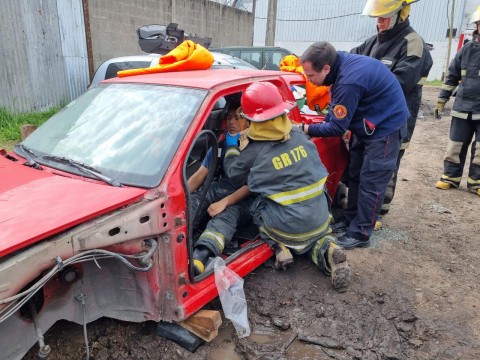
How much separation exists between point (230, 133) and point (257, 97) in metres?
0.55

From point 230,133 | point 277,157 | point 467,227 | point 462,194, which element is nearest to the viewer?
point 277,157

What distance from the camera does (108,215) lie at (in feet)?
5.78

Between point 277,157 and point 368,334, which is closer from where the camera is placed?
point 368,334

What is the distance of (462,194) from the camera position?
200 inches

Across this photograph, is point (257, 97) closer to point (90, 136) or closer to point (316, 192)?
point (316, 192)

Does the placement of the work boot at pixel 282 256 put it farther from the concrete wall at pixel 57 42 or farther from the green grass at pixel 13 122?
the concrete wall at pixel 57 42

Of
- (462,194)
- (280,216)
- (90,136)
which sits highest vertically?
(90,136)

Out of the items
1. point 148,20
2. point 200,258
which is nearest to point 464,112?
point 200,258

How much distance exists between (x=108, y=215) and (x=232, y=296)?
944 mm

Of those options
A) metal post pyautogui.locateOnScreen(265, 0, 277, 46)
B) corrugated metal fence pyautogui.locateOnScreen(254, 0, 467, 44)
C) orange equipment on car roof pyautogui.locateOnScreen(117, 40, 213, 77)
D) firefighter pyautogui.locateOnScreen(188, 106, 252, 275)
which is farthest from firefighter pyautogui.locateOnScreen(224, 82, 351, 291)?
corrugated metal fence pyautogui.locateOnScreen(254, 0, 467, 44)

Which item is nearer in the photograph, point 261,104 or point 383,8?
point 261,104

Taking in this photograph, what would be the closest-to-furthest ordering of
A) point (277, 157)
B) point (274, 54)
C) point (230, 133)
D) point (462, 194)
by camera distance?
point (277, 157), point (230, 133), point (462, 194), point (274, 54)

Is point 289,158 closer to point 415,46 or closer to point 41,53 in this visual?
point 415,46

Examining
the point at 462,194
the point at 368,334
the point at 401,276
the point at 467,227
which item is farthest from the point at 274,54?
the point at 368,334
